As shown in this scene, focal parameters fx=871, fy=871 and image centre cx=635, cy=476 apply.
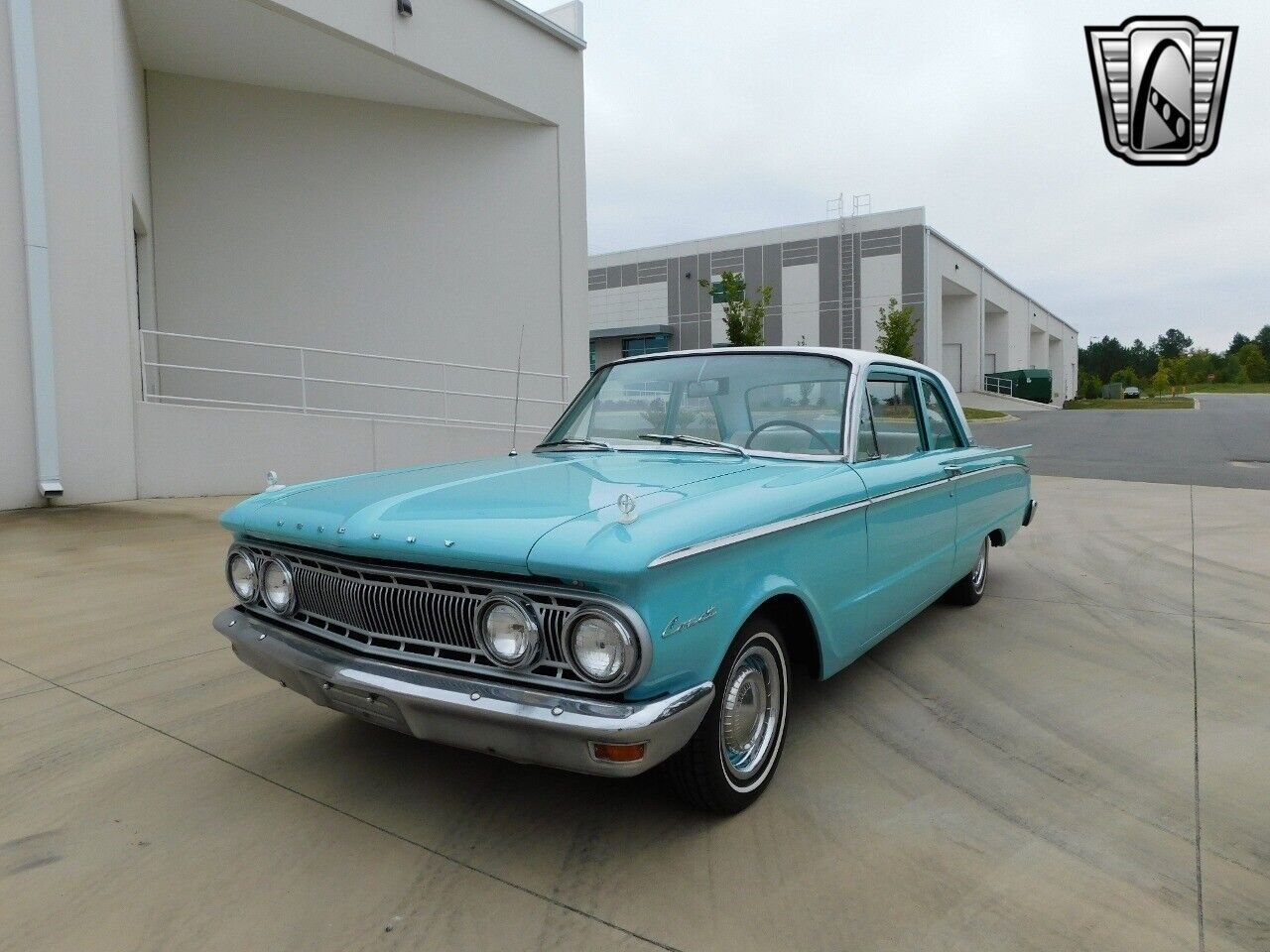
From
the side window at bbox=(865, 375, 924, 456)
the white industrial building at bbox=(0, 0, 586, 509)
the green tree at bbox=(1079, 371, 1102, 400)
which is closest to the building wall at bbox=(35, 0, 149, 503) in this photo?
the white industrial building at bbox=(0, 0, 586, 509)

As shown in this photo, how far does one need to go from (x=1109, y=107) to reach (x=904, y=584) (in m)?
6.14

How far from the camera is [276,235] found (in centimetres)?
1345

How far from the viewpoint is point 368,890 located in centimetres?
227

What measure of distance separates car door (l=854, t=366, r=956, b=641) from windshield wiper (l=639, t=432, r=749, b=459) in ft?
1.56

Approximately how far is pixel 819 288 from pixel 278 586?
42.6m

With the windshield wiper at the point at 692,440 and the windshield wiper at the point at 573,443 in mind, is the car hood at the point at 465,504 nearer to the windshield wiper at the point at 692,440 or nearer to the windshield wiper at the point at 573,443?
the windshield wiper at the point at 692,440

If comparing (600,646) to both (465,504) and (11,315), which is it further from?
(11,315)

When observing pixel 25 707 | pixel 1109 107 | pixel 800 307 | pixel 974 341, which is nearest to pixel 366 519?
pixel 25 707

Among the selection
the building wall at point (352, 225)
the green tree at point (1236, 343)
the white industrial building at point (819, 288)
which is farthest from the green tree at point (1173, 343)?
the building wall at point (352, 225)

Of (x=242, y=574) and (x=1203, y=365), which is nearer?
(x=242, y=574)

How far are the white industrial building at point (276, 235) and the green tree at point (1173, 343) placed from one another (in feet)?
508

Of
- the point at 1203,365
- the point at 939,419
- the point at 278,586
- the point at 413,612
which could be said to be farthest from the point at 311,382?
the point at 1203,365

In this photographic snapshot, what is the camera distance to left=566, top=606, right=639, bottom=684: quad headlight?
2145 millimetres

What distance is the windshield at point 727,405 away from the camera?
3531 millimetres
